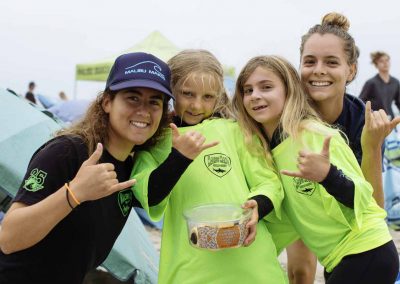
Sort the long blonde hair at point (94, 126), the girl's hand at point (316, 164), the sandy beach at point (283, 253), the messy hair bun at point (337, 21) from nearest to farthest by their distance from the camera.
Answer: the girl's hand at point (316, 164), the long blonde hair at point (94, 126), the messy hair bun at point (337, 21), the sandy beach at point (283, 253)

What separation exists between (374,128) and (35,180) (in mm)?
1468

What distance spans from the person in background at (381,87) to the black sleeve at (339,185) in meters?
5.25

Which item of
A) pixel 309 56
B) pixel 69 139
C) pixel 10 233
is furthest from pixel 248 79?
pixel 10 233

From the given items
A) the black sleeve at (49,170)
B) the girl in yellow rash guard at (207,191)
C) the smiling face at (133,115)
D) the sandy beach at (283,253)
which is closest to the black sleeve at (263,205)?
the girl in yellow rash guard at (207,191)

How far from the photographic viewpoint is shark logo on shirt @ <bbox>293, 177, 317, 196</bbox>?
7.00ft

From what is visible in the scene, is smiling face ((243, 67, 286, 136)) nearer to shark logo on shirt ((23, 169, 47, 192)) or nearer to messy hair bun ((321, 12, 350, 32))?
messy hair bun ((321, 12, 350, 32))

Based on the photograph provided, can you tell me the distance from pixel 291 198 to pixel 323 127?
1.11 feet

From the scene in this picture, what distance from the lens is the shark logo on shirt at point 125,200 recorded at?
211 centimetres

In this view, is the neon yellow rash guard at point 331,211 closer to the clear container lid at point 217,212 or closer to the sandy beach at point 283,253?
the clear container lid at point 217,212

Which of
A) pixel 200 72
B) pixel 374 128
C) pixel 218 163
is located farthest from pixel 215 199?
pixel 374 128

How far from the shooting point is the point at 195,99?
7.96ft

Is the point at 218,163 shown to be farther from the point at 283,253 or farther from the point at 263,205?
the point at 283,253

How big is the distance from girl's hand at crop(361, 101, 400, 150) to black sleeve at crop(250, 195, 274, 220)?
0.58 meters

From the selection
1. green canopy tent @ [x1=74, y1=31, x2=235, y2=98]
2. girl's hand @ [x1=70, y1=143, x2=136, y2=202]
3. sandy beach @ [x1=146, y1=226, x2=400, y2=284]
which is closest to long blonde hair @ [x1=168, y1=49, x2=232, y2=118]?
girl's hand @ [x1=70, y1=143, x2=136, y2=202]
